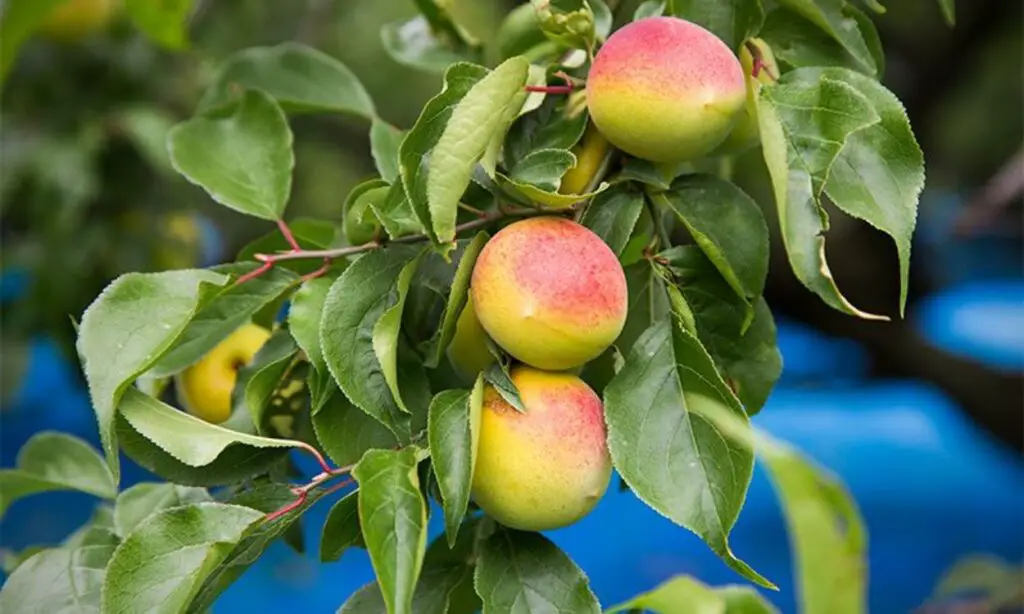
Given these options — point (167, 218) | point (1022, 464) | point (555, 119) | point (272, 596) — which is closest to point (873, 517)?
point (1022, 464)

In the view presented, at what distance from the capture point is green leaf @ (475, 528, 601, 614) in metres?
0.37

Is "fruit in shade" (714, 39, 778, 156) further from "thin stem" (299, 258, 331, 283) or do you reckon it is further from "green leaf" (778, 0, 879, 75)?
"thin stem" (299, 258, 331, 283)

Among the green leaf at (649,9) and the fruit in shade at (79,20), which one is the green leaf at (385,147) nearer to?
the green leaf at (649,9)

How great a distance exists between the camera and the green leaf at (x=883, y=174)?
1.22 ft

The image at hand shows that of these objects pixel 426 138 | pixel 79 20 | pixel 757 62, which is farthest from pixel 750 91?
pixel 79 20

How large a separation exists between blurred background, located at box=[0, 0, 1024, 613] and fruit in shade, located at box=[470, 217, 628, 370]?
35cm

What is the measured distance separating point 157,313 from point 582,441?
0.48 feet

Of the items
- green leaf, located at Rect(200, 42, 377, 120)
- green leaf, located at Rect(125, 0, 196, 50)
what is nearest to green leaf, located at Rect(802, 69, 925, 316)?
green leaf, located at Rect(200, 42, 377, 120)

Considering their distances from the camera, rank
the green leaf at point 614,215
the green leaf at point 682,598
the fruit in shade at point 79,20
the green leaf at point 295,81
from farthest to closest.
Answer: the fruit in shade at point 79,20 < the green leaf at point 295,81 < the green leaf at point 614,215 < the green leaf at point 682,598

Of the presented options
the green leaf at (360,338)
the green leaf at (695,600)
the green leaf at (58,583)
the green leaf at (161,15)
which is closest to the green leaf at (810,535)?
the green leaf at (695,600)

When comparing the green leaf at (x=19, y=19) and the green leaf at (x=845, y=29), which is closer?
the green leaf at (x=845, y=29)

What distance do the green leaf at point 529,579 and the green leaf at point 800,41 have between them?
20cm

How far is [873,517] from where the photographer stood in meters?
1.95

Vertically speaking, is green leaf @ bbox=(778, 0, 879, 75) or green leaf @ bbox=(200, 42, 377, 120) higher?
green leaf @ bbox=(778, 0, 879, 75)
